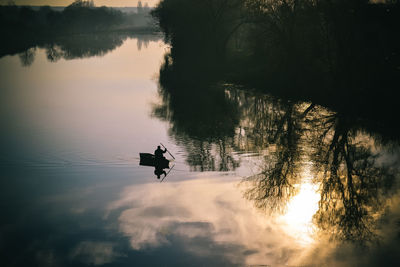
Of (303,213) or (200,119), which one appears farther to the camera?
(200,119)

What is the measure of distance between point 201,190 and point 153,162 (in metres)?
4.10

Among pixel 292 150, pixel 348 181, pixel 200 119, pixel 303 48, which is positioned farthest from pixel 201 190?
pixel 303 48

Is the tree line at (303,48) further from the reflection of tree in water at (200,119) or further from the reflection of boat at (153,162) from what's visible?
the reflection of boat at (153,162)

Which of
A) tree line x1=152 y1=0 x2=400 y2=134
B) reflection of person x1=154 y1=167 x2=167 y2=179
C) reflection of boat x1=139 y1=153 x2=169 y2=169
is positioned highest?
tree line x1=152 y1=0 x2=400 y2=134

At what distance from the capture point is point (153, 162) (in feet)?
78.6

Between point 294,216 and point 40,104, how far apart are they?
35826 mm

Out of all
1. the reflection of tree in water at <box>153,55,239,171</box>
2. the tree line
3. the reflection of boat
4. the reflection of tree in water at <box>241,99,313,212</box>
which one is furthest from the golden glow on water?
the tree line

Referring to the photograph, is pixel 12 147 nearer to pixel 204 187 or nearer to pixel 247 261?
pixel 204 187

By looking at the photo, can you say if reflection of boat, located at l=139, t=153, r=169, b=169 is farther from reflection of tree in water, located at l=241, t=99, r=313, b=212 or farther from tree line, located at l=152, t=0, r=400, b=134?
tree line, located at l=152, t=0, r=400, b=134

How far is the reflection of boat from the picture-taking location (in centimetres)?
2372

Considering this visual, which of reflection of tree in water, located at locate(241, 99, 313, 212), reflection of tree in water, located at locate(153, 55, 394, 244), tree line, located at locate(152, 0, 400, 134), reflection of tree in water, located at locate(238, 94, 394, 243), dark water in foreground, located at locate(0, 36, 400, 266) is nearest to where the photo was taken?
dark water in foreground, located at locate(0, 36, 400, 266)

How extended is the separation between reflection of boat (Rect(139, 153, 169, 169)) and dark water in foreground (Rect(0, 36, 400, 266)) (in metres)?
0.53

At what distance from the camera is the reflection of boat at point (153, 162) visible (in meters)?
23.7

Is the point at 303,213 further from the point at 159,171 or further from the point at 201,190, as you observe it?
the point at 159,171
